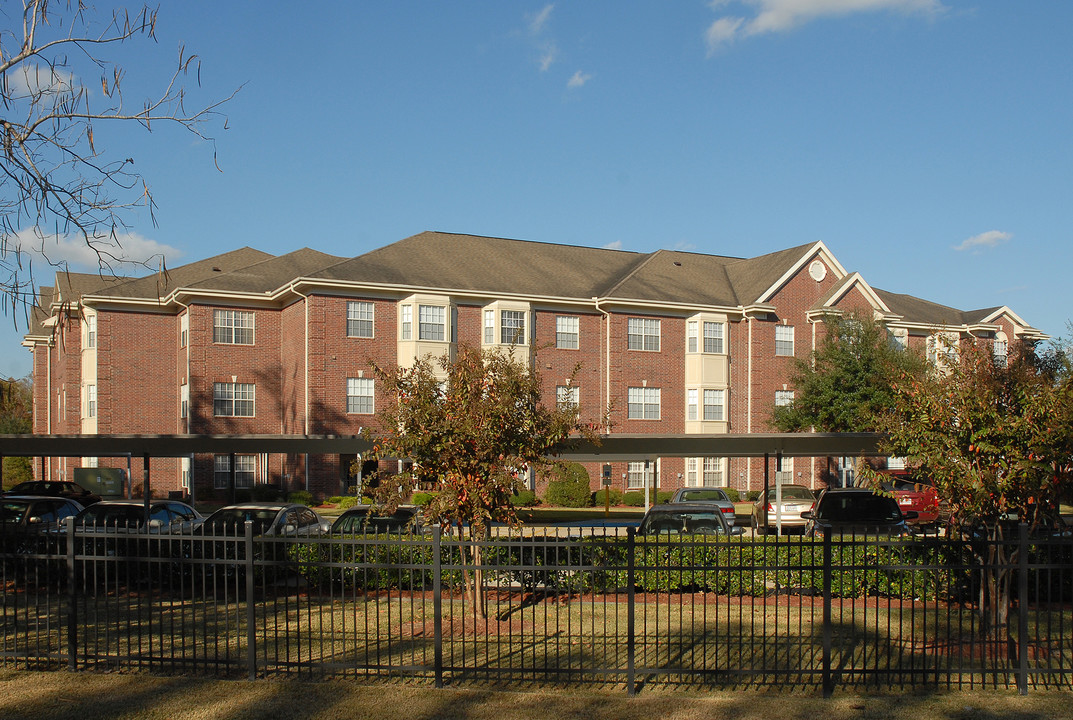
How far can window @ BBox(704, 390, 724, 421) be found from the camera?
136 feet

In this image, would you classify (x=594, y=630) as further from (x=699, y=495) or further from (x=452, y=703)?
(x=699, y=495)

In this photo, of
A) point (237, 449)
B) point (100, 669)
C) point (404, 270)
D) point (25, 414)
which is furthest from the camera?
point (25, 414)

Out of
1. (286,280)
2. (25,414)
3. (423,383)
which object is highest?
(286,280)

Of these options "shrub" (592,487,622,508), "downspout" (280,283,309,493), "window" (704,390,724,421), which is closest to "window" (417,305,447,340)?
"downspout" (280,283,309,493)

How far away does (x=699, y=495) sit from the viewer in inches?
1095

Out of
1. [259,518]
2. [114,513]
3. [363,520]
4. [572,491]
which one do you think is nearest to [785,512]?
[363,520]

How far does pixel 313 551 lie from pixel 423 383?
5.02 meters

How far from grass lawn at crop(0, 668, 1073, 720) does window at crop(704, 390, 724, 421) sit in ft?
107

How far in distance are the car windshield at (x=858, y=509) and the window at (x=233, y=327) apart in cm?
2678

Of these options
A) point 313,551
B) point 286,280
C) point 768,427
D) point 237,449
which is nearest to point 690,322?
point 768,427

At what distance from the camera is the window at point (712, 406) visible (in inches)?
1638

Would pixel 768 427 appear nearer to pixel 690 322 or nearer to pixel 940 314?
pixel 690 322

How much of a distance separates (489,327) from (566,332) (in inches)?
147

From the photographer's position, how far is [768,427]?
41.4 metres
